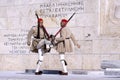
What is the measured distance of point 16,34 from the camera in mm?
17109

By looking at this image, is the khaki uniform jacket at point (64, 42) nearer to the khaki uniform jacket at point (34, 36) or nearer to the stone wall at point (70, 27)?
the khaki uniform jacket at point (34, 36)

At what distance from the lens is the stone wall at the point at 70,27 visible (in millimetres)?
15602

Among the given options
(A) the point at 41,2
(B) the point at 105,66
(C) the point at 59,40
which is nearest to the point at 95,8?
(A) the point at 41,2

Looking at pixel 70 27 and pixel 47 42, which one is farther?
pixel 70 27

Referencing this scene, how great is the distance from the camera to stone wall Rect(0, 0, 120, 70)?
15602 millimetres

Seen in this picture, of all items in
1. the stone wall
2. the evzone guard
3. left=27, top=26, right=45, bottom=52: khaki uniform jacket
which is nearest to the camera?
the evzone guard

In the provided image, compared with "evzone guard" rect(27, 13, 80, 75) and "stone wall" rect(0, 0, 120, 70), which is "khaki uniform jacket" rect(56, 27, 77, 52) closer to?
"evzone guard" rect(27, 13, 80, 75)

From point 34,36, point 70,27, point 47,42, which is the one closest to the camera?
point 47,42

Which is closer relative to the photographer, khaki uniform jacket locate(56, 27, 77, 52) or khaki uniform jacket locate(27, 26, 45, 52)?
khaki uniform jacket locate(56, 27, 77, 52)

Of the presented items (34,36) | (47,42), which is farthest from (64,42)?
(34,36)

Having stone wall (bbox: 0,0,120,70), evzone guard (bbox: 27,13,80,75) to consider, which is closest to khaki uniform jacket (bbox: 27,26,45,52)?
evzone guard (bbox: 27,13,80,75)

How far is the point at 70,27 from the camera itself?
1622 cm

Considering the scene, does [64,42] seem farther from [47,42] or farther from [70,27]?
[70,27]

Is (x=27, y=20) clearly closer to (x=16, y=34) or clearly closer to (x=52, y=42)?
(x=16, y=34)
